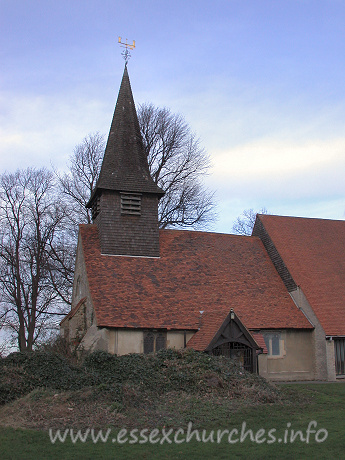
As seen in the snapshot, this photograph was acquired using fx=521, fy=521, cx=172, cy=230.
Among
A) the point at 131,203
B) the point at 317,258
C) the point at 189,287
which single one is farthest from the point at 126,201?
the point at 317,258

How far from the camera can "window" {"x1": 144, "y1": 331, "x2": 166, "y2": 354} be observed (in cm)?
1997

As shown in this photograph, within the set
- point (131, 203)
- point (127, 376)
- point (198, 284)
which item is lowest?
point (127, 376)

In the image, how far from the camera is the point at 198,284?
23.0 meters

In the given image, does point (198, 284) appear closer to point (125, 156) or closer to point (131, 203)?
point (131, 203)

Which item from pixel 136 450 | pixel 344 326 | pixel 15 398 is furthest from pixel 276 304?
pixel 136 450

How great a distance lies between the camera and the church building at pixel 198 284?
1995cm

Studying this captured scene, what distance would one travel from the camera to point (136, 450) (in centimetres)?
949

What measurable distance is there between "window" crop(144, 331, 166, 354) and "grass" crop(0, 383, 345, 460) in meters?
6.85

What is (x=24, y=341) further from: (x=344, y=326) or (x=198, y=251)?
(x=344, y=326)

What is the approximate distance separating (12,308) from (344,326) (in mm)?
17606

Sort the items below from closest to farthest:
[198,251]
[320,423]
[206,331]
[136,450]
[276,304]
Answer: [136,450], [320,423], [206,331], [276,304], [198,251]

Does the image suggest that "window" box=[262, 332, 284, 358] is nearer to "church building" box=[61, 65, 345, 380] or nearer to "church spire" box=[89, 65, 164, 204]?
"church building" box=[61, 65, 345, 380]

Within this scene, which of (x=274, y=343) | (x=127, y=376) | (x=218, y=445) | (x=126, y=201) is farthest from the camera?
(x=126, y=201)

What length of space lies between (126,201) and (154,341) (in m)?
7.30
